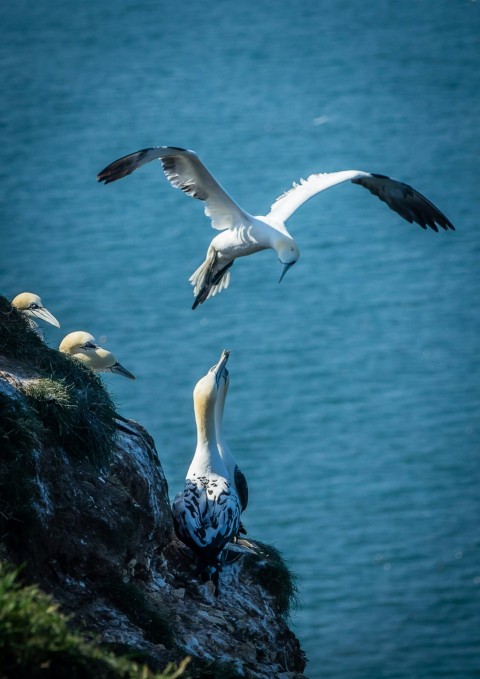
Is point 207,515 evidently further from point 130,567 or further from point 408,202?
point 408,202

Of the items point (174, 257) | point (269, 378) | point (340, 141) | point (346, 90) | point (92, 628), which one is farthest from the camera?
point (346, 90)

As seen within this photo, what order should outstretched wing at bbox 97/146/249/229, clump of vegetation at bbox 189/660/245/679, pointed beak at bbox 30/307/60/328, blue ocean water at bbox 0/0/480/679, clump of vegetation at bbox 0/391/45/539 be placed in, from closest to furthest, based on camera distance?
clump of vegetation at bbox 0/391/45/539, clump of vegetation at bbox 189/660/245/679, pointed beak at bbox 30/307/60/328, outstretched wing at bbox 97/146/249/229, blue ocean water at bbox 0/0/480/679

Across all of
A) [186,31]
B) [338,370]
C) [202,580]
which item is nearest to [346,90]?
[186,31]

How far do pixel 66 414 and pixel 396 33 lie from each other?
71475 mm

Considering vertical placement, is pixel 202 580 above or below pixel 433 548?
below

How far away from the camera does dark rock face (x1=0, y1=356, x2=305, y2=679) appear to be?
307 inches

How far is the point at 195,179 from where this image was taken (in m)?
12.8

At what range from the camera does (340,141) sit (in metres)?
66.0

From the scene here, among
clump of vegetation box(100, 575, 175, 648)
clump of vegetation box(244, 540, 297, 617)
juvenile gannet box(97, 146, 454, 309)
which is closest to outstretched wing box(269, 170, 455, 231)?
juvenile gannet box(97, 146, 454, 309)

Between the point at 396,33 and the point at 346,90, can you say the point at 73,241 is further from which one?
the point at 396,33

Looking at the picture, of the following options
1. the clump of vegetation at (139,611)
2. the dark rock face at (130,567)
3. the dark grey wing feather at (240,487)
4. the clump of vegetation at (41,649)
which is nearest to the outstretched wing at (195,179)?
the dark grey wing feather at (240,487)

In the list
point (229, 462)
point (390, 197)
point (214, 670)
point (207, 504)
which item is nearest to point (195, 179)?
point (390, 197)

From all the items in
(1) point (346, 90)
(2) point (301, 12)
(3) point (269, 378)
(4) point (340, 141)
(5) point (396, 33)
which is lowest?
(3) point (269, 378)

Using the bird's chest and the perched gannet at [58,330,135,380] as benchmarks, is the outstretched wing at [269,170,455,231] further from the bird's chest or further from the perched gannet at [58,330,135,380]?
the perched gannet at [58,330,135,380]
